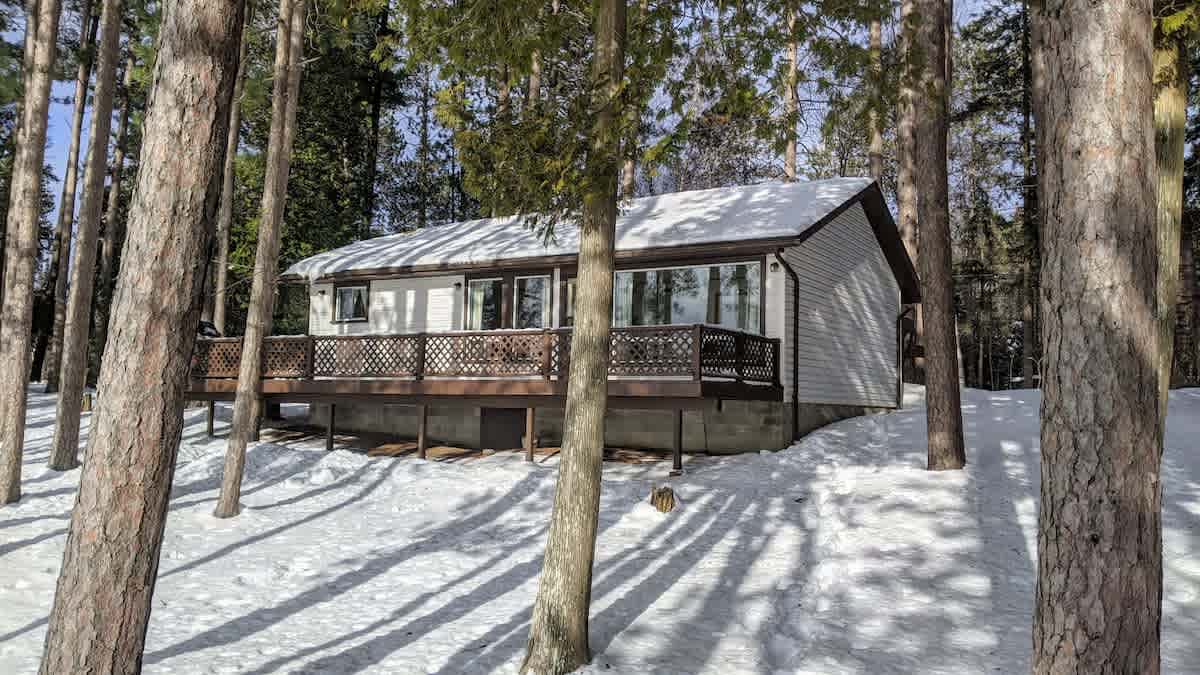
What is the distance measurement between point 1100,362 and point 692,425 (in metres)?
12.6

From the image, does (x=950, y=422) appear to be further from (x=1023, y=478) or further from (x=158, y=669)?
(x=158, y=669)

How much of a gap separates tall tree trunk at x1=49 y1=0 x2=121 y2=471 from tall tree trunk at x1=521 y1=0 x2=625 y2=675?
9446mm

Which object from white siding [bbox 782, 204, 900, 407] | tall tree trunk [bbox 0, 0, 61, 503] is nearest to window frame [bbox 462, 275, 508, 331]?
white siding [bbox 782, 204, 900, 407]

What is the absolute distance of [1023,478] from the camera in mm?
11602

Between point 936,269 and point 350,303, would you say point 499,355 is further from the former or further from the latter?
point 936,269

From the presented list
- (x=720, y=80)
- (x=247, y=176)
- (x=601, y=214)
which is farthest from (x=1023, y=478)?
(x=247, y=176)

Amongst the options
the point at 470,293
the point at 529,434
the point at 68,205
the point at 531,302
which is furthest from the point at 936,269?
the point at 68,205

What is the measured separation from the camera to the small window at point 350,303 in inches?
820

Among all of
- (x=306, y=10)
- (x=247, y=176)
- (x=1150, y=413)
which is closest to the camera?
(x=1150, y=413)

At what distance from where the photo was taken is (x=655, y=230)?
1697 centimetres

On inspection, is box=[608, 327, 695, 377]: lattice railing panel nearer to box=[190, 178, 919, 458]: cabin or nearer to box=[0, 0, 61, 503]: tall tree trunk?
A: box=[190, 178, 919, 458]: cabin

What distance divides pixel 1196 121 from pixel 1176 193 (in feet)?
80.1

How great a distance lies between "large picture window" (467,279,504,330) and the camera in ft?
61.4

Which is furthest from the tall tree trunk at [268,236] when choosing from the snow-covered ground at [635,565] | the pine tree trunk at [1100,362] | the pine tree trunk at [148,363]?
→ the pine tree trunk at [1100,362]
